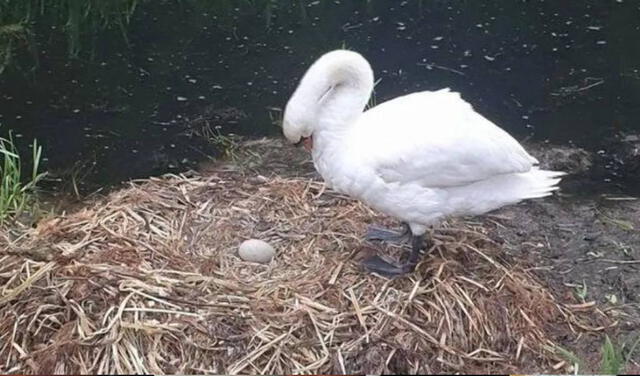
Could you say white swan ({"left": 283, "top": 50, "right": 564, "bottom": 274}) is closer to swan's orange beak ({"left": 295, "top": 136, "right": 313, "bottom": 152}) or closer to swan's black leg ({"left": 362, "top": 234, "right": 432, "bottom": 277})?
swan's orange beak ({"left": 295, "top": 136, "right": 313, "bottom": 152})

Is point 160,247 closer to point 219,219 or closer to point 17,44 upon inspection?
point 219,219

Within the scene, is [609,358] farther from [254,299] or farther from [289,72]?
[289,72]

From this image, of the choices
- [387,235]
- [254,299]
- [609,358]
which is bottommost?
[387,235]

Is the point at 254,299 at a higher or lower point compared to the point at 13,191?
higher

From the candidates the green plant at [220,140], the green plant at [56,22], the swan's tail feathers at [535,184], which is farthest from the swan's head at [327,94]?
the green plant at [56,22]

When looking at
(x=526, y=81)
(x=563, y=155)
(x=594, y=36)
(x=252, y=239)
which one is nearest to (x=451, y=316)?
(x=252, y=239)

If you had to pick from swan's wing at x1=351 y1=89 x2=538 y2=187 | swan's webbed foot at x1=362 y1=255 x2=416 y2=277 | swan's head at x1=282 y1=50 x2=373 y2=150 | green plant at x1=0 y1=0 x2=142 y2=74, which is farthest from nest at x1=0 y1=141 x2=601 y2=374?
green plant at x1=0 y1=0 x2=142 y2=74

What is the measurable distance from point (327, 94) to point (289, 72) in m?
2.78

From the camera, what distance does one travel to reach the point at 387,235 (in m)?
4.57

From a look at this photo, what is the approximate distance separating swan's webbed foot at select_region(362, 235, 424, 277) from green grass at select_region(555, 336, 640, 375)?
26.6 inches

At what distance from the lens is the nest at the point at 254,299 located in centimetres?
379

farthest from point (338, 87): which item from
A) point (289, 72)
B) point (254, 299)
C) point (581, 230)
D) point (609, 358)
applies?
point (289, 72)

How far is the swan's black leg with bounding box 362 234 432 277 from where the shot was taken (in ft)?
13.9

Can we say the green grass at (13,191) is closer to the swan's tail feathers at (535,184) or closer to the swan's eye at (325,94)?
the swan's eye at (325,94)
